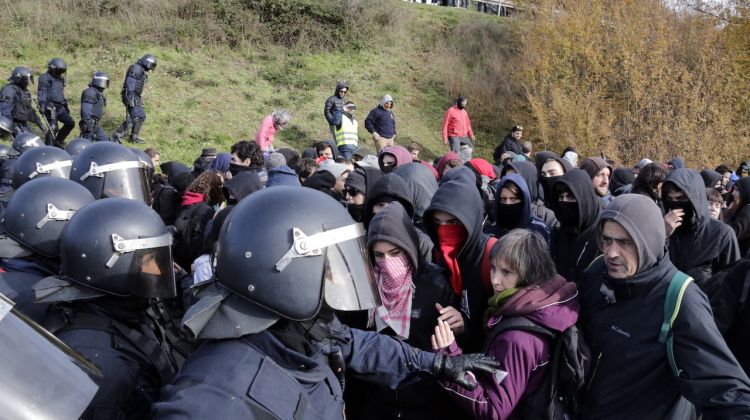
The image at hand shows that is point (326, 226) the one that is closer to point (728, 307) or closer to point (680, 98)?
point (728, 307)

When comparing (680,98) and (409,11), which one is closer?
(680,98)

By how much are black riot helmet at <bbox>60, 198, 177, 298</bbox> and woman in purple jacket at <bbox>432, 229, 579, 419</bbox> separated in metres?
1.38

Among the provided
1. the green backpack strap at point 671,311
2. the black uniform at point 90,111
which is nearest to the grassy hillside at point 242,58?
the black uniform at point 90,111

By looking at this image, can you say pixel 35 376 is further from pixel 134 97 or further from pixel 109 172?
pixel 134 97

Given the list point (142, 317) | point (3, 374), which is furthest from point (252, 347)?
point (142, 317)

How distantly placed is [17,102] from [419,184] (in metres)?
10.1

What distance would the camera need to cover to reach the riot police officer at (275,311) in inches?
59.5

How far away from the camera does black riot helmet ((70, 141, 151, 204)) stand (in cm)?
454

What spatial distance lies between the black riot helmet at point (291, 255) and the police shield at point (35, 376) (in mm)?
574

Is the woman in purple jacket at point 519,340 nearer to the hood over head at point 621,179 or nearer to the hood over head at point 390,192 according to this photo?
the hood over head at point 390,192

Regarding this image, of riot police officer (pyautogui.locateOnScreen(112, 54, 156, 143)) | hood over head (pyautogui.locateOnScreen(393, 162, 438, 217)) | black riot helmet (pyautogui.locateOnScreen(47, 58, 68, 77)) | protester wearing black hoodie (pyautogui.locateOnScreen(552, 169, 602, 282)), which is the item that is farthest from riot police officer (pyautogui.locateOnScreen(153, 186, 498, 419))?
riot police officer (pyautogui.locateOnScreen(112, 54, 156, 143))

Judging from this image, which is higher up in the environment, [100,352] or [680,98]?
[100,352]

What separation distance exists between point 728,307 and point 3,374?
10.5ft

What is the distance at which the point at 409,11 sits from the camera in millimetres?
23594
